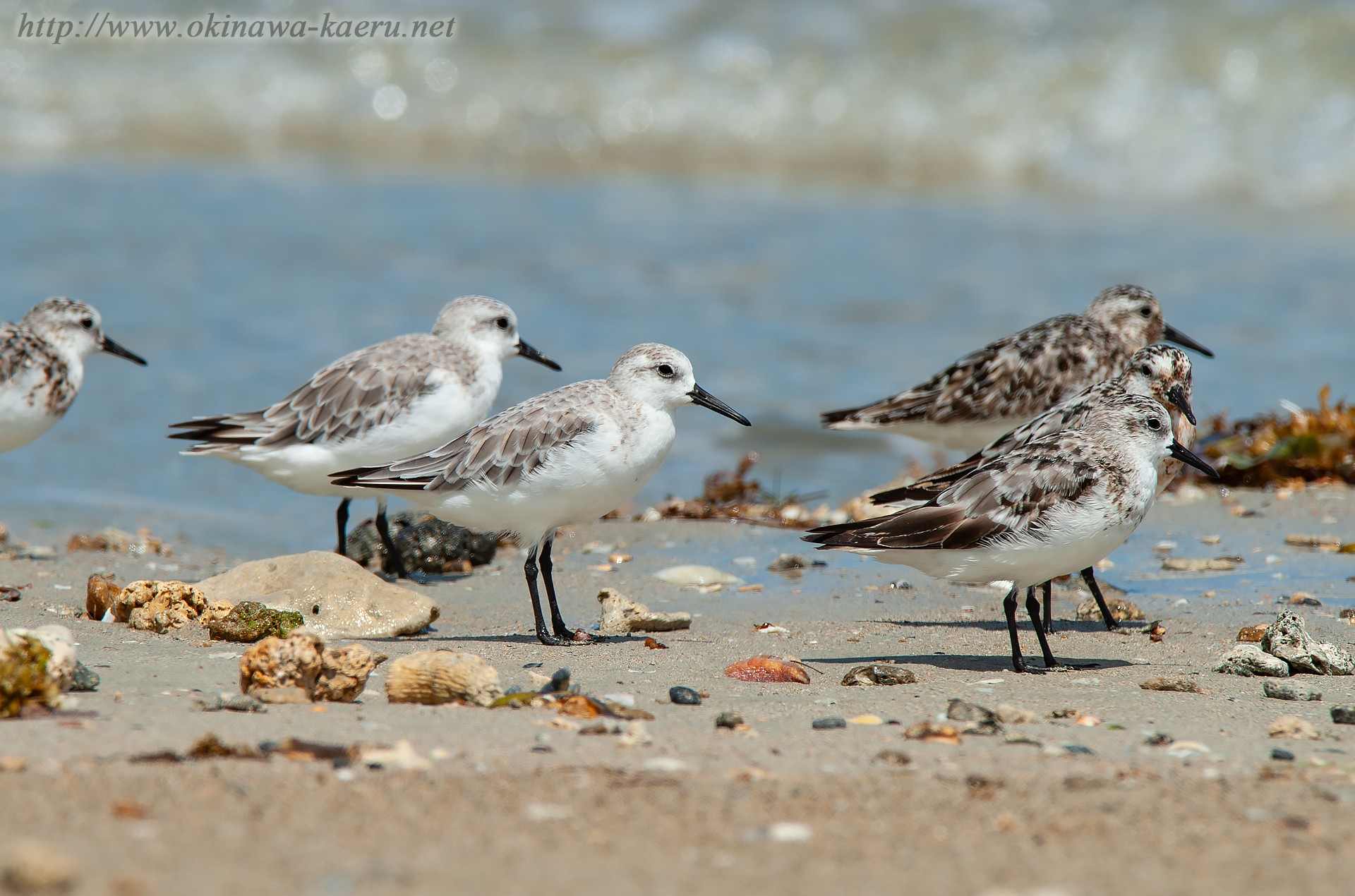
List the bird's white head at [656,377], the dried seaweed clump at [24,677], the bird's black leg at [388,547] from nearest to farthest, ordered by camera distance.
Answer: the dried seaweed clump at [24,677] < the bird's white head at [656,377] < the bird's black leg at [388,547]

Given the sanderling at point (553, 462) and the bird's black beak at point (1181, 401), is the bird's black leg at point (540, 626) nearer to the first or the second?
the sanderling at point (553, 462)

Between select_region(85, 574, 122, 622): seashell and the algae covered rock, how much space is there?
1.83 ft

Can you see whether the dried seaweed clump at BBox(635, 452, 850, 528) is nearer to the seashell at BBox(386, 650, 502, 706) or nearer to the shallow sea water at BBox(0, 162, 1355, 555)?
the shallow sea water at BBox(0, 162, 1355, 555)

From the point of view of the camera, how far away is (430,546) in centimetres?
744

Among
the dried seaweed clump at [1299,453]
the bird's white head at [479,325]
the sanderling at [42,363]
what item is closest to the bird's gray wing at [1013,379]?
the dried seaweed clump at [1299,453]

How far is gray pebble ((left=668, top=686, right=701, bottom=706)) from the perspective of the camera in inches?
181

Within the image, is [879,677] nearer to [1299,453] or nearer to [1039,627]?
[1039,627]

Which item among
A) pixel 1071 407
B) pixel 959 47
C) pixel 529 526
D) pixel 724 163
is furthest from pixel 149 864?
pixel 959 47

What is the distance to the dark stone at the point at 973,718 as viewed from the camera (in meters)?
4.27

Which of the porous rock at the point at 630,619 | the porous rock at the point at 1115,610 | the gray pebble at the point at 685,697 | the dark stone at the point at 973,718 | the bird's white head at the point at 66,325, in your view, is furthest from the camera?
the bird's white head at the point at 66,325

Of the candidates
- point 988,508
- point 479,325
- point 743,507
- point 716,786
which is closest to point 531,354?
point 479,325

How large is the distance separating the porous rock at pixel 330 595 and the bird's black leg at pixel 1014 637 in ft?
8.22

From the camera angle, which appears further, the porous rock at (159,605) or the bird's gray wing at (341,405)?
the bird's gray wing at (341,405)

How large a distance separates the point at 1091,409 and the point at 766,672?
6.68ft
